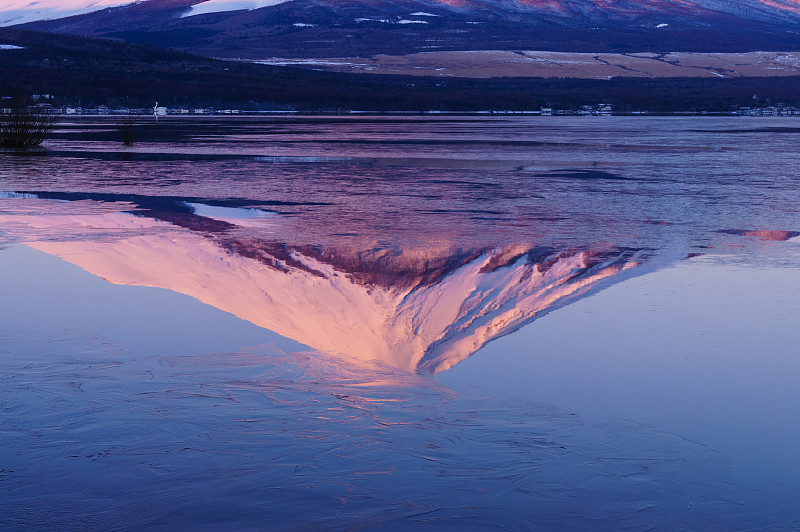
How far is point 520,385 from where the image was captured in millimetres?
4805

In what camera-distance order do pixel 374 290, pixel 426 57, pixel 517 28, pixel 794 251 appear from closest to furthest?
1. pixel 374 290
2. pixel 794 251
3. pixel 426 57
4. pixel 517 28

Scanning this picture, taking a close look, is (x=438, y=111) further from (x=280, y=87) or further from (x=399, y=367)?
(x=399, y=367)

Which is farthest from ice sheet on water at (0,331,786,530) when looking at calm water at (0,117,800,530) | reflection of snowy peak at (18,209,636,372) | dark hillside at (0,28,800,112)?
dark hillside at (0,28,800,112)

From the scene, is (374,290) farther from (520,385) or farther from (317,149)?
(317,149)

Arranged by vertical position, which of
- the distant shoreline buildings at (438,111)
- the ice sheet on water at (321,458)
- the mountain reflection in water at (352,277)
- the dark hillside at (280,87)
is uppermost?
the ice sheet on water at (321,458)

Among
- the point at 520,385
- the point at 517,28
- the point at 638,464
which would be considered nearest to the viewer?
the point at 638,464

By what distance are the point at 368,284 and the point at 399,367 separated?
194 cm

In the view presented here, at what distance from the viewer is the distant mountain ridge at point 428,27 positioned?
14912 cm

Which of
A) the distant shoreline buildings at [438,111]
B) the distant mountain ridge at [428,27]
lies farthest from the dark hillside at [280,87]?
the distant mountain ridge at [428,27]

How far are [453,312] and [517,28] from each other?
169 metres

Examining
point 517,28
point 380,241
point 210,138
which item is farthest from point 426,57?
point 380,241

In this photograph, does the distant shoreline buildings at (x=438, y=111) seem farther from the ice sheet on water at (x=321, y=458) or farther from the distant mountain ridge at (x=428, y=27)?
the distant mountain ridge at (x=428, y=27)

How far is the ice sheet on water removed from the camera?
11.1 feet

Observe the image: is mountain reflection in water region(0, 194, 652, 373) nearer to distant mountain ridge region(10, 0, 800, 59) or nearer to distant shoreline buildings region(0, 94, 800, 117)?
distant shoreline buildings region(0, 94, 800, 117)
